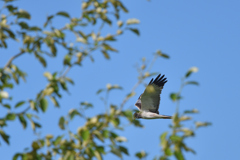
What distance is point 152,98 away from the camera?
62.3ft

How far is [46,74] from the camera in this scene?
5.36 m

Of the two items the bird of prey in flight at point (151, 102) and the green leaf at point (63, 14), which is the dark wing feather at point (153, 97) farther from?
the green leaf at point (63, 14)

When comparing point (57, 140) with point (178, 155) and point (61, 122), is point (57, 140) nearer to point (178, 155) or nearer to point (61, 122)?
point (61, 122)

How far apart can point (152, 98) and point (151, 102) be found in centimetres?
24

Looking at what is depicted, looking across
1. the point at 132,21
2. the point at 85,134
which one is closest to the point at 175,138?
the point at 85,134

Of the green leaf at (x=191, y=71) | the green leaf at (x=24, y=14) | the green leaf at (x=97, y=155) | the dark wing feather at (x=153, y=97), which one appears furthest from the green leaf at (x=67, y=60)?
the dark wing feather at (x=153, y=97)

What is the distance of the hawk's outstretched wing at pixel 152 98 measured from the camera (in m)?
18.5

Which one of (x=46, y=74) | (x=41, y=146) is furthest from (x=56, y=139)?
(x=46, y=74)

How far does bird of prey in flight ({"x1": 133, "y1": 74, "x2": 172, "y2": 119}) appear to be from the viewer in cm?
1855

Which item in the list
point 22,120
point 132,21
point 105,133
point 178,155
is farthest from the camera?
point 132,21

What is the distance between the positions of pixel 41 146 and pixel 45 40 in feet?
4.78

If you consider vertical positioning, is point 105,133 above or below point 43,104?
below

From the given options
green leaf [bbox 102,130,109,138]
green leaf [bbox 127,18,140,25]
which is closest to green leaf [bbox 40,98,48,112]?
green leaf [bbox 102,130,109,138]

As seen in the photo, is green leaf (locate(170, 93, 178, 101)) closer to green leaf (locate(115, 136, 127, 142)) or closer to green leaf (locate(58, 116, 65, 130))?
green leaf (locate(115, 136, 127, 142))
